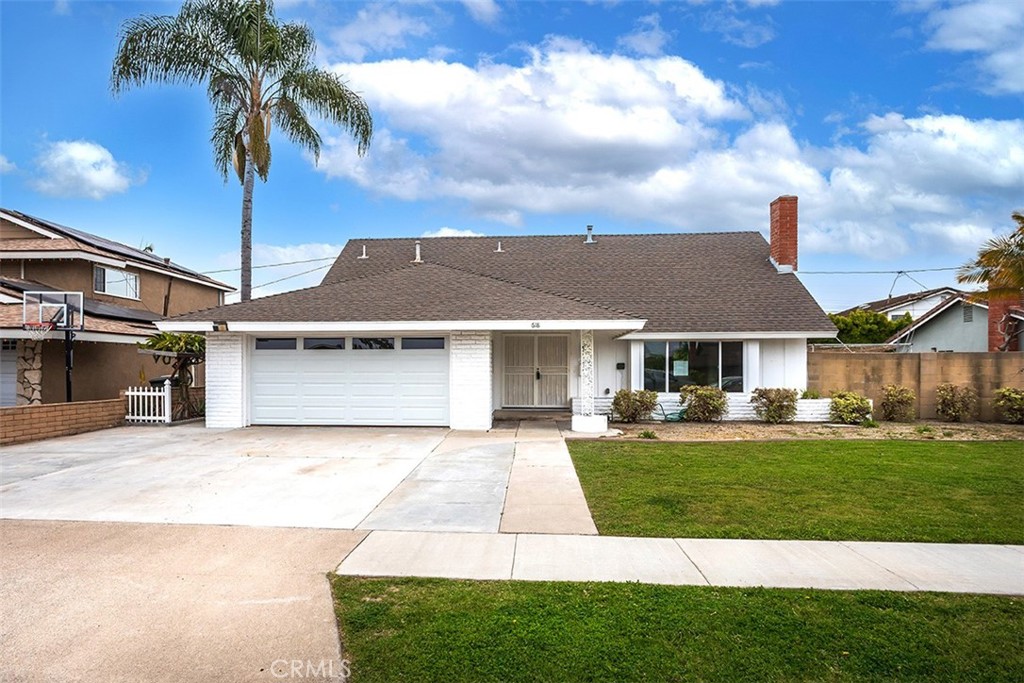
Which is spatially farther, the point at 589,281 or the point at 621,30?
the point at 589,281

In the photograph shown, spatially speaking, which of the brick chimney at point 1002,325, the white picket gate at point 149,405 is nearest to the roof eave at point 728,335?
the brick chimney at point 1002,325

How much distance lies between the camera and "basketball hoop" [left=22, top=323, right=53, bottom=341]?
13750 millimetres

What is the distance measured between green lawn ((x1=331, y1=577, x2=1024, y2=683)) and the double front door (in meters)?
13.5

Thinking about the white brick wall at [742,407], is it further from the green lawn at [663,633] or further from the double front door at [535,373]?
the green lawn at [663,633]

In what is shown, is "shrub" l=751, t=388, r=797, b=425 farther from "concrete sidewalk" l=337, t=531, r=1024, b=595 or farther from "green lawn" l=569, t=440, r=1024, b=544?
"concrete sidewalk" l=337, t=531, r=1024, b=595

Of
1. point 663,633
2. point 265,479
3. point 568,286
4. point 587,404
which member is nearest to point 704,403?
point 587,404

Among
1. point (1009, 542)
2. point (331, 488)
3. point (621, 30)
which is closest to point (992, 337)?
point (621, 30)

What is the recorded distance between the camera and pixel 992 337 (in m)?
20.1

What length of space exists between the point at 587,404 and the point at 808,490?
21.6 ft

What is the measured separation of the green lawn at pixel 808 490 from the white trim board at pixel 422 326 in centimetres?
295

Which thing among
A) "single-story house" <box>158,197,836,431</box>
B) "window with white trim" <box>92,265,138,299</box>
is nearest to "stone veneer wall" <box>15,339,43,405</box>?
"single-story house" <box>158,197,836,431</box>

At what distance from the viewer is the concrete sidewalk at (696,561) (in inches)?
191

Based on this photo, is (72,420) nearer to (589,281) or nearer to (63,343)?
(63,343)

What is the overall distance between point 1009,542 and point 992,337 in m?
18.4
